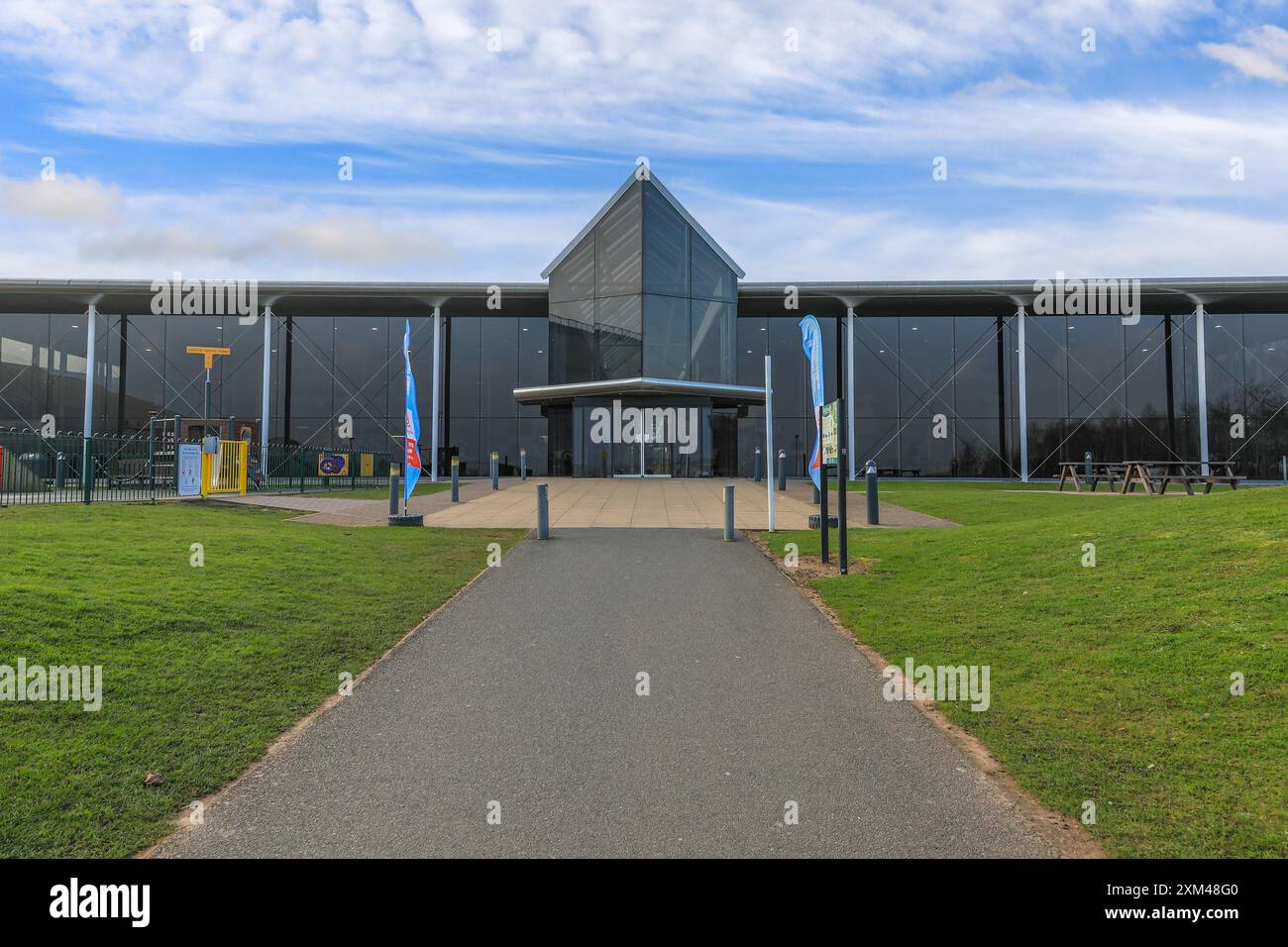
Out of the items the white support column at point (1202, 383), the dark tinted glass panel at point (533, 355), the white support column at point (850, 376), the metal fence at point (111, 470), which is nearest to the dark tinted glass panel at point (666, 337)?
the dark tinted glass panel at point (533, 355)

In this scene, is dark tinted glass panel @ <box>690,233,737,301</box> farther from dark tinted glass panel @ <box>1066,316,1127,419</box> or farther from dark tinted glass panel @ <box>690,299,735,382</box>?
dark tinted glass panel @ <box>1066,316,1127,419</box>

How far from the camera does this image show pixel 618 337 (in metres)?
34.8

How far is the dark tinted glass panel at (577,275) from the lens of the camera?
118 ft

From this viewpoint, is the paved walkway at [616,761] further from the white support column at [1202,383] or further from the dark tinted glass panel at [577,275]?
the white support column at [1202,383]

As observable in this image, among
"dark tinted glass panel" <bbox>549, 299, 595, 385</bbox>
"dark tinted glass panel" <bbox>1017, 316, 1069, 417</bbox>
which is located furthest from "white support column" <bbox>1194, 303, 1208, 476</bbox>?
"dark tinted glass panel" <bbox>549, 299, 595, 385</bbox>

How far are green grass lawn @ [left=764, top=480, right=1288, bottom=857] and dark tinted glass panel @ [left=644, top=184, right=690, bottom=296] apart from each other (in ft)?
83.0

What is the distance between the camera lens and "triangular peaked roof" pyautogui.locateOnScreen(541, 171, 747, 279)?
115 ft

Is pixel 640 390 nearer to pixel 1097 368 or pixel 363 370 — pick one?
pixel 363 370

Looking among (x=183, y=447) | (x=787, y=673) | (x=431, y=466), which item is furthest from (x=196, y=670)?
(x=431, y=466)

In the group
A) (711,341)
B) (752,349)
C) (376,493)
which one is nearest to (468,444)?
(711,341)

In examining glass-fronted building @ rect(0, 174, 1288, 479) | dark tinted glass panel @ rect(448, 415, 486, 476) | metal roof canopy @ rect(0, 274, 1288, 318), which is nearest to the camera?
metal roof canopy @ rect(0, 274, 1288, 318)

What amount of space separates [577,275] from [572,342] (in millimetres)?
3074

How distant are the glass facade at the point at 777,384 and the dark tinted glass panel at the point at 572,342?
13.4 inches

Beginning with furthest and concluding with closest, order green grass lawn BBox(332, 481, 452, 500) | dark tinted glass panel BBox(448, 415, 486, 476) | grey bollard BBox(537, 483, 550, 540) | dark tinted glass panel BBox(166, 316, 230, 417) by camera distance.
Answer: dark tinted glass panel BBox(448, 415, 486, 476)
dark tinted glass panel BBox(166, 316, 230, 417)
green grass lawn BBox(332, 481, 452, 500)
grey bollard BBox(537, 483, 550, 540)
